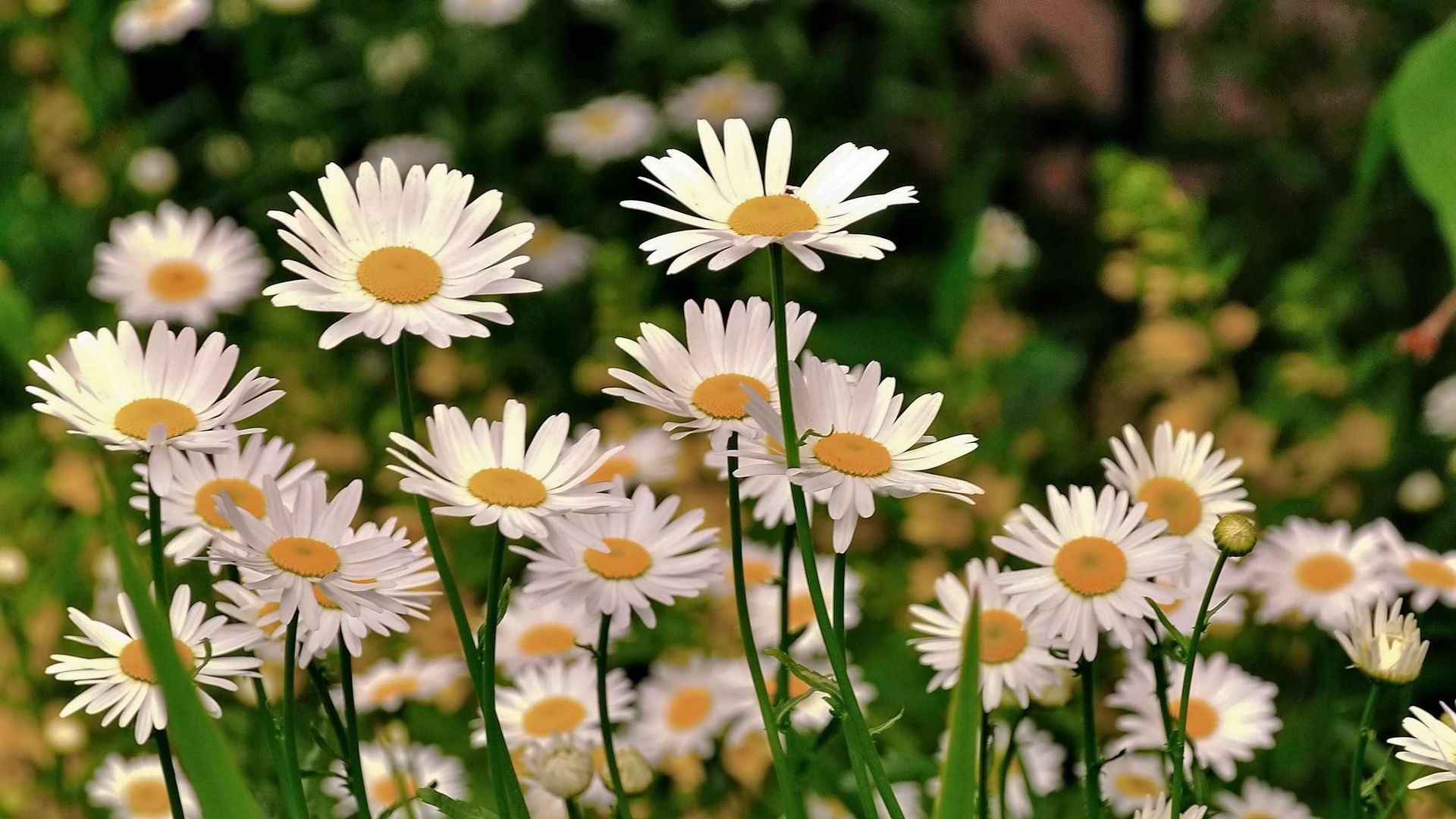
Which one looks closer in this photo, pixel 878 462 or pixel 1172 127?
pixel 878 462

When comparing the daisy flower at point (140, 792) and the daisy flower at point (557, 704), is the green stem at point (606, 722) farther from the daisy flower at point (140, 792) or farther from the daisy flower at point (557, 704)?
the daisy flower at point (140, 792)

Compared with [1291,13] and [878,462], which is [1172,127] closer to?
[1291,13]

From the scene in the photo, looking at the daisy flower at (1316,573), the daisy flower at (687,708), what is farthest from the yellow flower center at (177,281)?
the daisy flower at (1316,573)

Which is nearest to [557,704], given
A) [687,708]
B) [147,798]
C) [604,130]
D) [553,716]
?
[553,716]

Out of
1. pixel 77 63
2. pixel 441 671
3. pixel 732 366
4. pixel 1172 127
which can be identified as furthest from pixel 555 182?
pixel 732 366

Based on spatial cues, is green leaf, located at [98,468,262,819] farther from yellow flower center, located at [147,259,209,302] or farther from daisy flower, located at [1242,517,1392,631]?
yellow flower center, located at [147,259,209,302]

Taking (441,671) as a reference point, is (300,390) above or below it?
above

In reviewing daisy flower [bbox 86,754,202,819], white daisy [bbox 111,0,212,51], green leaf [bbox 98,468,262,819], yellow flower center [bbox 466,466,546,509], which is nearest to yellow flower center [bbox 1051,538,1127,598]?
yellow flower center [bbox 466,466,546,509]
